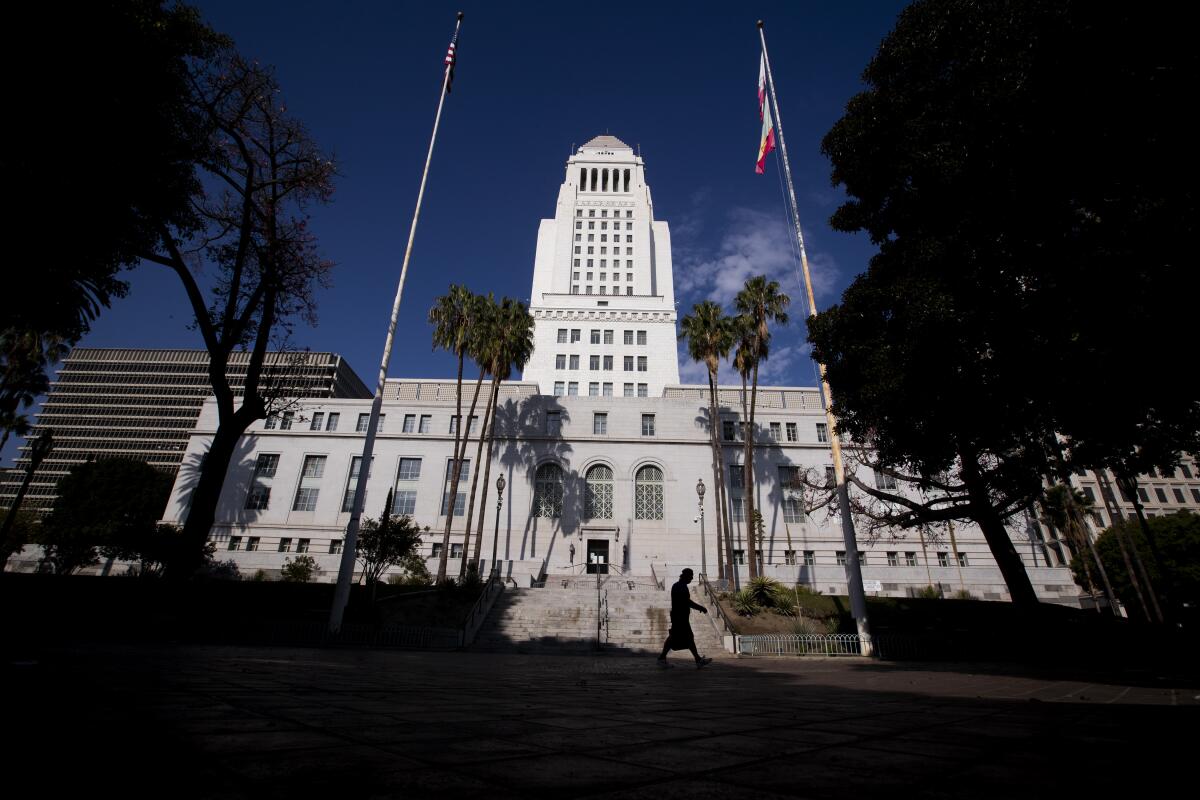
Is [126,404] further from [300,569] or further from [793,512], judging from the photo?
[793,512]

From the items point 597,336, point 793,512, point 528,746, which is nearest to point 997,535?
point 528,746

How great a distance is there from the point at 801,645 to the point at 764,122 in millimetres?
17292

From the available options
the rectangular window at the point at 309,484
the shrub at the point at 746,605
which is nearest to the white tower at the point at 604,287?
the rectangular window at the point at 309,484

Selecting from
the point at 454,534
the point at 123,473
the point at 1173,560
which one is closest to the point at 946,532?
the point at 1173,560

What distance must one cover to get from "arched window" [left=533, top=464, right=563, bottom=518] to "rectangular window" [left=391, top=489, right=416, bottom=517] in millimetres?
8411

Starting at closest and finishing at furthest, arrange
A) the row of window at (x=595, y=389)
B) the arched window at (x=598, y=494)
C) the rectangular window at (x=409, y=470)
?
the arched window at (x=598, y=494), the rectangular window at (x=409, y=470), the row of window at (x=595, y=389)

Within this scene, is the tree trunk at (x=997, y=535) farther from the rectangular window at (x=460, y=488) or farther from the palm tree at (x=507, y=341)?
the rectangular window at (x=460, y=488)

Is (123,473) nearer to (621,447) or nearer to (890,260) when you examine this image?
(621,447)

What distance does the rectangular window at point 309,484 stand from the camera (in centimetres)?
3678

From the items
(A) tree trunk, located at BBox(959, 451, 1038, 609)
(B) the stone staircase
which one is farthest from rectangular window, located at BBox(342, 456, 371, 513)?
(A) tree trunk, located at BBox(959, 451, 1038, 609)

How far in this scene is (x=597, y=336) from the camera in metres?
53.6

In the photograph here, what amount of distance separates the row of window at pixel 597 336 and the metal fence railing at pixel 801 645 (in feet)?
129

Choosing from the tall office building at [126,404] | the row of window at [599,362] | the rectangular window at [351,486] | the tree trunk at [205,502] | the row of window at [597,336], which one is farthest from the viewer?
the tall office building at [126,404]

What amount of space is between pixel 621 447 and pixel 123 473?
4405 cm
